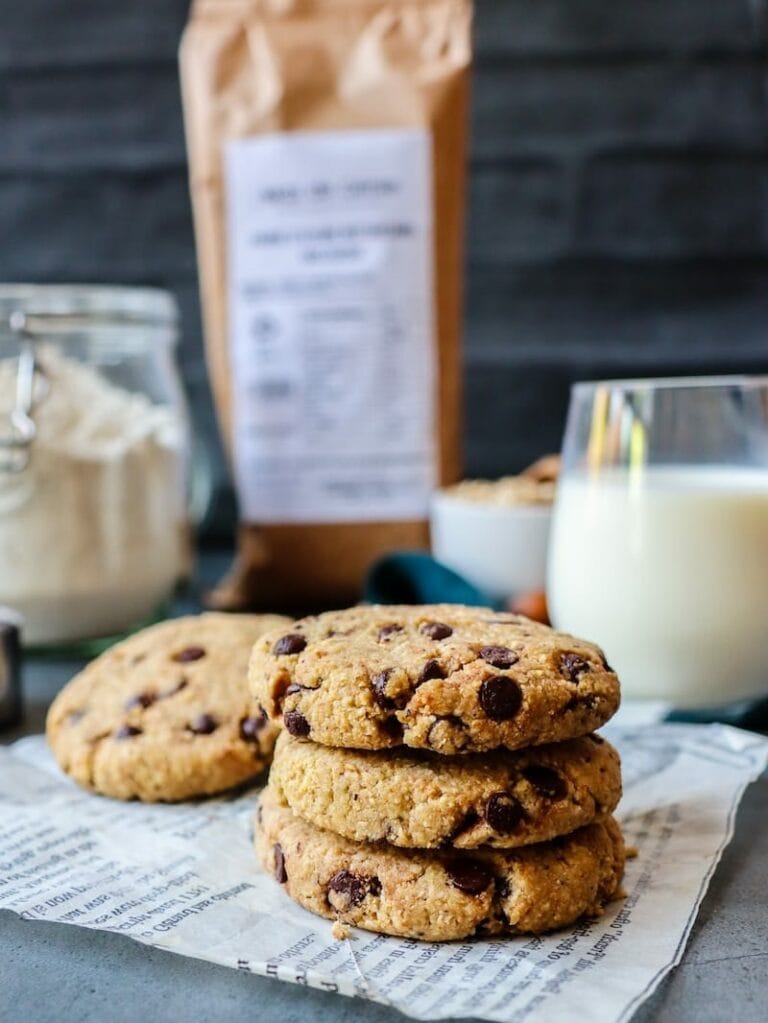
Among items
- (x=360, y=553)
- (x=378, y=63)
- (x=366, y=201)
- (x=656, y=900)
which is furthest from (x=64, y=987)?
(x=378, y=63)

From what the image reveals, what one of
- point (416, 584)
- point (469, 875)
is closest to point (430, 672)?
point (469, 875)

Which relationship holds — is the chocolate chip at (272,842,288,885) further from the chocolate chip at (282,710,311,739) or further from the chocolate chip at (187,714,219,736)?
the chocolate chip at (187,714,219,736)

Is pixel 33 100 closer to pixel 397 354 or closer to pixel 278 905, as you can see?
pixel 397 354

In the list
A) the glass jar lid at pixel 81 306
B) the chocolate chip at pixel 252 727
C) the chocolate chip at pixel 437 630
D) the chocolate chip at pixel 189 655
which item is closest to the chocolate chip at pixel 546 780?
the chocolate chip at pixel 437 630

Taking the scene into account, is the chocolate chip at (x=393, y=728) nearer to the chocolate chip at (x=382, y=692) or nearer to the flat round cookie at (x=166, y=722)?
the chocolate chip at (x=382, y=692)

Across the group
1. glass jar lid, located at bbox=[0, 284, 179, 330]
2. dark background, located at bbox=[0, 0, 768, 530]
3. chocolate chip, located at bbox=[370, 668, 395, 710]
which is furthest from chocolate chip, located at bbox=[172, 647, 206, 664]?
dark background, located at bbox=[0, 0, 768, 530]

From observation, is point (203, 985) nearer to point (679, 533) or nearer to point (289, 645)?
point (289, 645)
